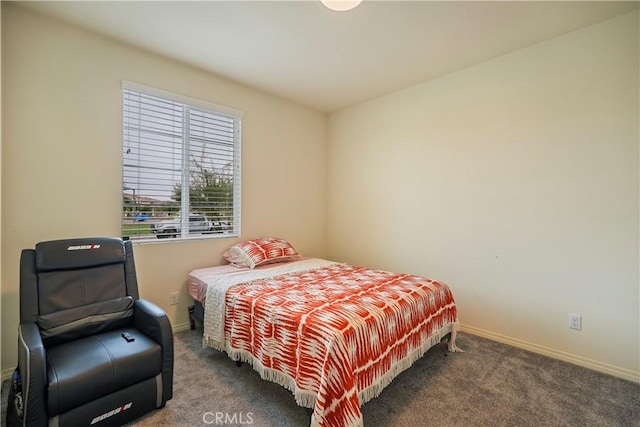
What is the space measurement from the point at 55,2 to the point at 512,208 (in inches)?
161

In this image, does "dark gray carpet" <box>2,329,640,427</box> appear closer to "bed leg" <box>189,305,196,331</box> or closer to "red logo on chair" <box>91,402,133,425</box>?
"red logo on chair" <box>91,402,133,425</box>

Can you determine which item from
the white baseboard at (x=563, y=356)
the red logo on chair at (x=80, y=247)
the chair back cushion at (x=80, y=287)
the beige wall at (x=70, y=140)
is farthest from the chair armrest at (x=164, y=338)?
the white baseboard at (x=563, y=356)

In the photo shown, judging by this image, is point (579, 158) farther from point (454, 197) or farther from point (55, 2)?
point (55, 2)

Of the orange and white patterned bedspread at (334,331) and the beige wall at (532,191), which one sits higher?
the beige wall at (532,191)

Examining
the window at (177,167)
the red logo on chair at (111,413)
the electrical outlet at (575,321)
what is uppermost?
the window at (177,167)

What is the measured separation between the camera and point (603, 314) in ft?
7.60

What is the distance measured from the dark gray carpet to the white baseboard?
69mm

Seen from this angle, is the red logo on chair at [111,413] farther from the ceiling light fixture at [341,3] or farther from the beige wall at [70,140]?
the ceiling light fixture at [341,3]

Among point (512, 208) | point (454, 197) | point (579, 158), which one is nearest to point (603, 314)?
point (512, 208)

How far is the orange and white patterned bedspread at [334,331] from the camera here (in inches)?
60.3

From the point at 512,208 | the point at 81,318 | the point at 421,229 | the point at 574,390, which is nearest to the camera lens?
the point at 81,318

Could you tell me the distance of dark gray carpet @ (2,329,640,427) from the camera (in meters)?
1.75

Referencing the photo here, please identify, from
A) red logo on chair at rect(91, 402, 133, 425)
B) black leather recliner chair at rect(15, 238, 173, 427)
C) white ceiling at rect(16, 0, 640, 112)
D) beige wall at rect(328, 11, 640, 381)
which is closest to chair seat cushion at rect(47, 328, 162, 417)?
black leather recliner chair at rect(15, 238, 173, 427)

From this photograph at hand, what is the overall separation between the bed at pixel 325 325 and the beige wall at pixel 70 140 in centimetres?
42
